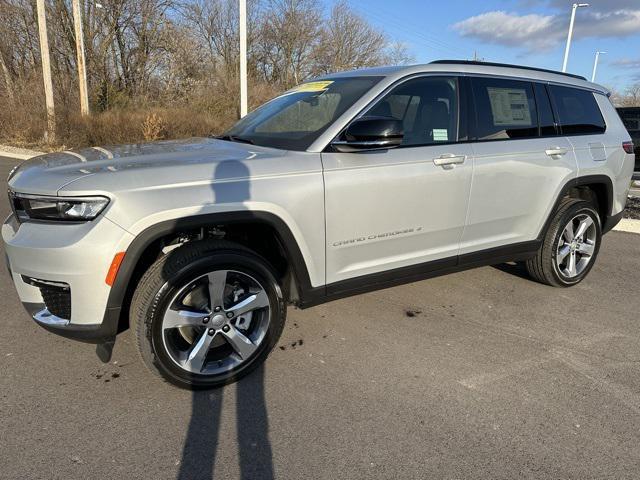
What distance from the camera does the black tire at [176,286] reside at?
259cm

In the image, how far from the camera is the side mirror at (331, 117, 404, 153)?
294 cm

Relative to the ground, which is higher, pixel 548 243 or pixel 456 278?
pixel 548 243

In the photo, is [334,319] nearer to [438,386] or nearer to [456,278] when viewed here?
[438,386]

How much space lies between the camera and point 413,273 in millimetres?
3500

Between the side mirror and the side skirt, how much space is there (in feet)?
2.85

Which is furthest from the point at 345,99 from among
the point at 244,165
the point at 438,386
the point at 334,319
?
the point at 438,386

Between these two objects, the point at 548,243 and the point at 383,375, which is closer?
the point at 383,375

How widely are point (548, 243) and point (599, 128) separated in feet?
4.02

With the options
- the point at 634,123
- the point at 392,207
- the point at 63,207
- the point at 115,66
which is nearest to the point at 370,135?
the point at 392,207

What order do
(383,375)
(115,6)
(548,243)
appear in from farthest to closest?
(115,6)
(548,243)
(383,375)

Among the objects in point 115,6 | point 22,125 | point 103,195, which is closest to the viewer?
point 103,195

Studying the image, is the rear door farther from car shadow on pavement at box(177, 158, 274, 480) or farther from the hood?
car shadow on pavement at box(177, 158, 274, 480)

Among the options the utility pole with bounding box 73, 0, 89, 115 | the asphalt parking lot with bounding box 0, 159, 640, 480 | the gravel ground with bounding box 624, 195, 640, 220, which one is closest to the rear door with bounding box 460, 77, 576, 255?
the asphalt parking lot with bounding box 0, 159, 640, 480

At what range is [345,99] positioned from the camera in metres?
3.30
